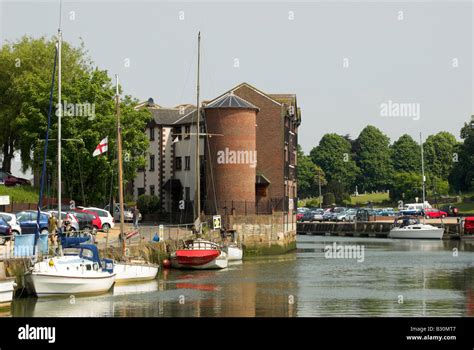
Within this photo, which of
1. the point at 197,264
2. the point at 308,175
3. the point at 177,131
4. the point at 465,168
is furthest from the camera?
the point at 308,175

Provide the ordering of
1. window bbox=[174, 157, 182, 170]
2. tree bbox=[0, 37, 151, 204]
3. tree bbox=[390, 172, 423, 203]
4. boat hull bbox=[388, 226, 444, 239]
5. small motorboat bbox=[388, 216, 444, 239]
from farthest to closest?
tree bbox=[390, 172, 423, 203]
small motorboat bbox=[388, 216, 444, 239]
boat hull bbox=[388, 226, 444, 239]
window bbox=[174, 157, 182, 170]
tree bbox=[0, 37, 151, 204]

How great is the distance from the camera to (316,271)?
66.3 m

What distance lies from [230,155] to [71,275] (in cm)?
3974

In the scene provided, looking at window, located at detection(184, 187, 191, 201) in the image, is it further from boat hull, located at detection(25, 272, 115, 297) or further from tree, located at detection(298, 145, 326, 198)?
tree, located at detection(298, 145, 326, 198)

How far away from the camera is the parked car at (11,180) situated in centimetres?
9393

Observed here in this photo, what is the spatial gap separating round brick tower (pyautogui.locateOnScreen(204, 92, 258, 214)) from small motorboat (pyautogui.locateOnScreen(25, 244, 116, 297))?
115 feet

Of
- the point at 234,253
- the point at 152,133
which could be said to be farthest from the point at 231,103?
the point at 152,133

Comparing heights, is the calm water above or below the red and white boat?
below

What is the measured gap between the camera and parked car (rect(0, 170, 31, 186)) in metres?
93.9

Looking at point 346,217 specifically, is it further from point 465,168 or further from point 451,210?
point 465,168

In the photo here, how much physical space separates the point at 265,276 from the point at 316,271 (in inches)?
248

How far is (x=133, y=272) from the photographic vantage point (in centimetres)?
5434

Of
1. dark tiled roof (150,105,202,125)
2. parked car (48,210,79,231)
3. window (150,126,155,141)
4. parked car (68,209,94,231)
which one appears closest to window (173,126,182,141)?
dark tiled roof (150,105,202,125)

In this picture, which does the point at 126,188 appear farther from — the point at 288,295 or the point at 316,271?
the point at 288,295
